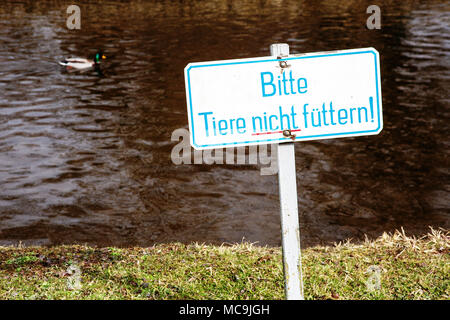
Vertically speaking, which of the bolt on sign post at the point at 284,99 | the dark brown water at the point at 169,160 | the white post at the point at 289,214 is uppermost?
the bolt on sign post at the point at 284,99

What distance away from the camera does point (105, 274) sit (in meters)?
4.64

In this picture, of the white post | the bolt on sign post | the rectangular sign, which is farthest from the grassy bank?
the rectangular sign

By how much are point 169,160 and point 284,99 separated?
7647mm

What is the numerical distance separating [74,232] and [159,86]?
845cm

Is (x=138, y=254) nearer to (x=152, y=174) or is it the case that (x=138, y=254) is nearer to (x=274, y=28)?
(x=152, y=174)

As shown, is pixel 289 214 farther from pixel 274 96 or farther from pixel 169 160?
pixel 169 160

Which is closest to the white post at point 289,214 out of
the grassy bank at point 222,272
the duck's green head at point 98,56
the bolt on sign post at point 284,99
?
the bolt on sign post at point 284,99

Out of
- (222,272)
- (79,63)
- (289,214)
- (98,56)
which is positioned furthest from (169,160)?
(98,56)

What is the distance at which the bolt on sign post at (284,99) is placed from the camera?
3125 millimetres

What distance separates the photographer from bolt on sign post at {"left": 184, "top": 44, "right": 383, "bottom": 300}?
312cm

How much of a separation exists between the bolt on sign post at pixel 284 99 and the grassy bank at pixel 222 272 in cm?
143

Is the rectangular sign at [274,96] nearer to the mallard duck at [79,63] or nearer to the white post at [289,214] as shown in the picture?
the white post at [289,214]
